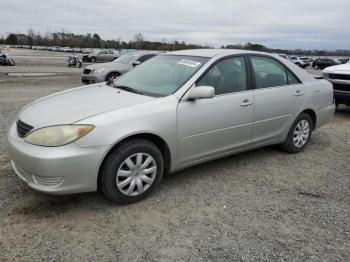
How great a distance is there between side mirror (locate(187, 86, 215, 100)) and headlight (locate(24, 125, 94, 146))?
3.88ft

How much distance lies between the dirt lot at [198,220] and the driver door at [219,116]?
44 cm

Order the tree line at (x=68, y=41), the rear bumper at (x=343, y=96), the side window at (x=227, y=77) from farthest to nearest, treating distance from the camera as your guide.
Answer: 1. the tree line at (x=68, y=41)
2. the rear bumper at (x=343, y=96)
3. the side window at (x=227, y=77)

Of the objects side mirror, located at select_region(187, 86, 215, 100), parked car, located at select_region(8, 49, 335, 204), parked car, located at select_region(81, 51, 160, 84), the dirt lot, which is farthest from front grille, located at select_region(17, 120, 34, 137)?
parked car, located at select_region(81, 51, 160, 84)

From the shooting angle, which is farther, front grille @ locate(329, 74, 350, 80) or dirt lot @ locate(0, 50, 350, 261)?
front grille @ locate(329, 74, 350, 80)

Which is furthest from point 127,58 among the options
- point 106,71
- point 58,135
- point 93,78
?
point 58,135

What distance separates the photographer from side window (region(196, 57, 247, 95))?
4281mm

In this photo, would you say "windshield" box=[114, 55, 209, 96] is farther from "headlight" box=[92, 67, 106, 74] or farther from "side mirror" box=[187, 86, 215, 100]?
"headlight" box=[92, 67, 106, 74]

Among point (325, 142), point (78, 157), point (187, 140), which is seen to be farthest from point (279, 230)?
point (325, 142)

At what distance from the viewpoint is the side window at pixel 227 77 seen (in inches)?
169

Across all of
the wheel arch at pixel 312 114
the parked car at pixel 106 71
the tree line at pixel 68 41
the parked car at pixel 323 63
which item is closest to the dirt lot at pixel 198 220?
the wheel arch at pixel 312 114

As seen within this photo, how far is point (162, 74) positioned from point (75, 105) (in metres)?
1.21

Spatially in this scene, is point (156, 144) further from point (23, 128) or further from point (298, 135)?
point (298, 135)

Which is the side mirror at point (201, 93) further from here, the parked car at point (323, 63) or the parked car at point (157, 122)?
the parked car at point (323, 63)

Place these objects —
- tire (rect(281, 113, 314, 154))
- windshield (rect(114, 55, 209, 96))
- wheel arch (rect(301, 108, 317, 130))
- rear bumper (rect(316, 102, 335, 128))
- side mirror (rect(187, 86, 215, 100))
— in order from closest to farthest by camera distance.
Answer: side mirror (rect(187, 86, 215, 100))
windshield (rect(114, 55, 209, 96))
tire (rect(281, 113, 314, 154))
wheel arch (rect(301, 108, 317, 130))
rear bumper (rect(316, 102, 335, 128))
